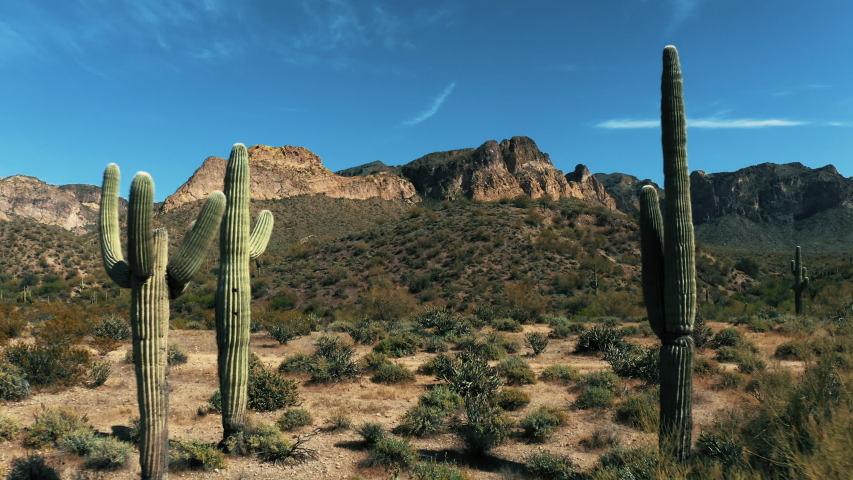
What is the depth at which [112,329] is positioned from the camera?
15906mm

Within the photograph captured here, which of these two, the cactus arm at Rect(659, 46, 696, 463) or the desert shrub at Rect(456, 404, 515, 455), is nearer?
the cactus arm at Rect(659, 46, 696, 463)

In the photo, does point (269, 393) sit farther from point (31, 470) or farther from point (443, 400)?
point (31, 470)

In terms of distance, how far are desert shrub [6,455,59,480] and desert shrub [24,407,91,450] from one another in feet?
2.73

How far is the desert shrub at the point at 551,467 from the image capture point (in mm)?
6700

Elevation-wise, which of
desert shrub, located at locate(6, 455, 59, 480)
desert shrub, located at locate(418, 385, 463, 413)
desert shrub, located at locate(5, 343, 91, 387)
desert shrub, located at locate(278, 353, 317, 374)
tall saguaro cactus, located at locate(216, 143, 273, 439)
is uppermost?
tall saguaro cactus, located at locate(216, 143, 273, 439)

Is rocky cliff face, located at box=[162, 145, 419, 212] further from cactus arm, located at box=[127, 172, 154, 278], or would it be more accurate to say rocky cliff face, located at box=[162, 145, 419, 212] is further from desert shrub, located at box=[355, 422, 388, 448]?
cactus arm, located at box=[127, 172, 154, 278]

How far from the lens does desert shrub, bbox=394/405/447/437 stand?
8508mm

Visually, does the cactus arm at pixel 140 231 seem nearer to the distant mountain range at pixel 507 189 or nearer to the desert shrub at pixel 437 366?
the desert shrub at pixel 437 366

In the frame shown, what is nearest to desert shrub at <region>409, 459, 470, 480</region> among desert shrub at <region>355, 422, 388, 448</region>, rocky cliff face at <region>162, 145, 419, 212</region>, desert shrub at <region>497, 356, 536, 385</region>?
desert shrub at <region>355, 422, 388, 448</region>

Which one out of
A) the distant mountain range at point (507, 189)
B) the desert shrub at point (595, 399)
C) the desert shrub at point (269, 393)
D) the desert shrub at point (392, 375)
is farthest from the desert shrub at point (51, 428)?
the distant mountain range at point (507, 189)

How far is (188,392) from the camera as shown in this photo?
36.1ft

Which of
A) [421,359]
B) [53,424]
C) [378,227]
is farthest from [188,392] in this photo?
[378,227]

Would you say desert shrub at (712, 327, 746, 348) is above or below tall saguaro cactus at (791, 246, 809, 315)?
below

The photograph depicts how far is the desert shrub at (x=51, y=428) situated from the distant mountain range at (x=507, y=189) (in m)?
69.2
